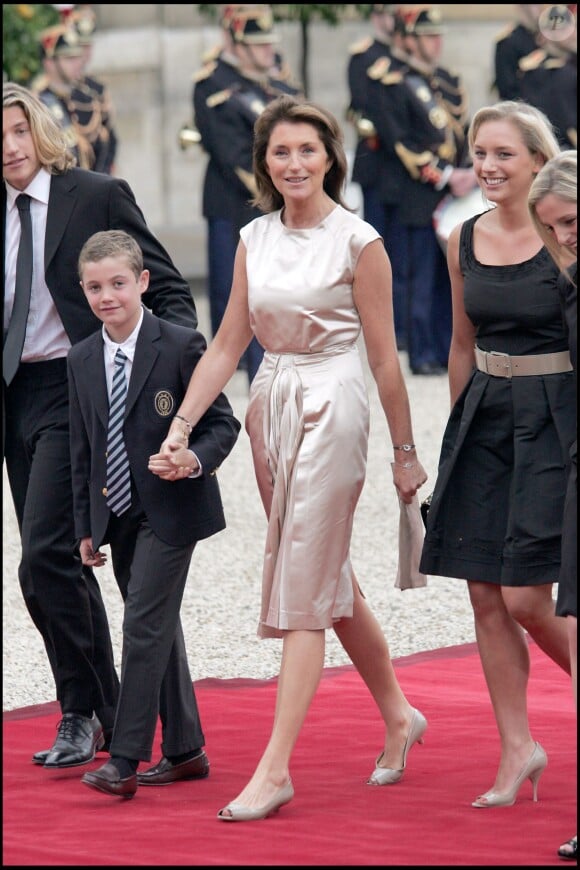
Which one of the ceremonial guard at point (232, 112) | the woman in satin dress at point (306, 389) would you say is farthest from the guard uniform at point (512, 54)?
the woman in satin dress at point (306, 389)

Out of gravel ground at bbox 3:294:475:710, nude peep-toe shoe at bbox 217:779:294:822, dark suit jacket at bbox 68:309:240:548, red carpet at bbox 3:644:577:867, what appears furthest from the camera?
gravel ground at bbox 3:294:475:710

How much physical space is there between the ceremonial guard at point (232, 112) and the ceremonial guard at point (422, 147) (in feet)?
2.92

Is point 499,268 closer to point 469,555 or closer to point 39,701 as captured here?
point 469,555

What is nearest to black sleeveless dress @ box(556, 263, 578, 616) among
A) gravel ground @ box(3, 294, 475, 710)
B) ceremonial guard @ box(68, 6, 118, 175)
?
gravel ground @ box(3, 294, 475, 710)

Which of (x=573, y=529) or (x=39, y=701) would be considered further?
(x=39, y=701)

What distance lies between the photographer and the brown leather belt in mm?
4582

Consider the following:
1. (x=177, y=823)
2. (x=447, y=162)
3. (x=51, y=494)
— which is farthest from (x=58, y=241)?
(x=447, y=162)

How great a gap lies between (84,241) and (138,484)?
2.48ft

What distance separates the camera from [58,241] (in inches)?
204

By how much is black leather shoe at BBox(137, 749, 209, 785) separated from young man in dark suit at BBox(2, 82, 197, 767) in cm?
25

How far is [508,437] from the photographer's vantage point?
4.61 meters

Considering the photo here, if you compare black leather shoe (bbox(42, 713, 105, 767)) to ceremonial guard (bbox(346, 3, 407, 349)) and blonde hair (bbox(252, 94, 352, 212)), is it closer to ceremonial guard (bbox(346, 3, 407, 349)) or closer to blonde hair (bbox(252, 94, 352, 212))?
blonde hair (bbox(252, 94, 352, 212))

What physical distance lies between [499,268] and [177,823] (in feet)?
4.67

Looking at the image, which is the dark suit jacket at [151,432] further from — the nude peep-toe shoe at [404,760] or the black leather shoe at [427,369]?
the black leather shoe at [427,369]
